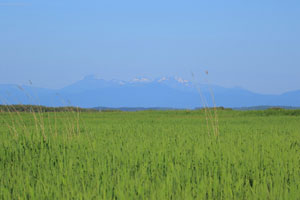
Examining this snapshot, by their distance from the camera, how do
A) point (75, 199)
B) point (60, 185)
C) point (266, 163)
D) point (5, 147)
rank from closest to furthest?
point (75, 199) → point (60, 185) → point (266, 163) → point (5, 147)

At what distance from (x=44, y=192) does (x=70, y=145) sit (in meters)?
2.85

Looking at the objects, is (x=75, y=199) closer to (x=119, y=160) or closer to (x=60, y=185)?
(x=60, y=185)

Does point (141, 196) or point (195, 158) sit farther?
point (195, 158)

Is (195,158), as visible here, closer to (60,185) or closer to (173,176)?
(173,176)

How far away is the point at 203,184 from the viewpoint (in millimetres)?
3629

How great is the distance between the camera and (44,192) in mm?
3646

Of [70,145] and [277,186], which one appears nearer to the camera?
[277,186]

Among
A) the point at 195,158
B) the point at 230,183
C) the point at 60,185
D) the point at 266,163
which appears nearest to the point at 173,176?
the point at 230,183

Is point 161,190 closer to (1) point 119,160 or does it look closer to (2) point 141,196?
(2) point 141,196

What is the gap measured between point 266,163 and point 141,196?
256cm

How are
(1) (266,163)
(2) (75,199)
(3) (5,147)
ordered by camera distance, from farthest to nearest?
(3) (5,147) < (1) (266,163) < (2) (75,199)

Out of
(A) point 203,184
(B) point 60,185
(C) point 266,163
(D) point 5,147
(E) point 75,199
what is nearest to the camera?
(E) point 75,199

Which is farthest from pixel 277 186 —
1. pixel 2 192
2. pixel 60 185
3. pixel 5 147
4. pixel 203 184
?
pixel 5 147

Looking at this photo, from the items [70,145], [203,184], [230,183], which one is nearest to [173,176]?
[203,184]
